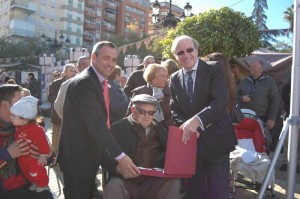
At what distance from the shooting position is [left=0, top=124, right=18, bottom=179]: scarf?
3121 millimetres

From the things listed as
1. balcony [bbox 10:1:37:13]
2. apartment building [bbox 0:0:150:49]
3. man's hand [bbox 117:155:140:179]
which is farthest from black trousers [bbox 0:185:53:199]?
balcony [bbox 10:1:37:13]

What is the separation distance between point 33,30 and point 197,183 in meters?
69.1

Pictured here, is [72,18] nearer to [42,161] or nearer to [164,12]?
[164,12]

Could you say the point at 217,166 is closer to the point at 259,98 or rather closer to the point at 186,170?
the point at 186,170

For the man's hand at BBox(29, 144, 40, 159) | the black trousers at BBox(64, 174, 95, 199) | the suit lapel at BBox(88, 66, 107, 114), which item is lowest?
the black trousers at BBox(64, 174, 95, 199)

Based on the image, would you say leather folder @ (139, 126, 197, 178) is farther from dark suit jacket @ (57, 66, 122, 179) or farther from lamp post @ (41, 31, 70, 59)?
lamp post @ (41, 31, 70, 59)

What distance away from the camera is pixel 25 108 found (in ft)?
10.3

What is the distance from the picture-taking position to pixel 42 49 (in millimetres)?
46062

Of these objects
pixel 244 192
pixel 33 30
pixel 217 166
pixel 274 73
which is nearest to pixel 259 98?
pixel 244 192

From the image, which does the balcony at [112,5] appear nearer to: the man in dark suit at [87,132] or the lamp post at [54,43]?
the lamp post at [54,43]

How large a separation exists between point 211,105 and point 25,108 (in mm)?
1646

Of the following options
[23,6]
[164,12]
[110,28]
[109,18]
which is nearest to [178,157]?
[164,12]

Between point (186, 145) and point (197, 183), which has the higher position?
point (186, 145)

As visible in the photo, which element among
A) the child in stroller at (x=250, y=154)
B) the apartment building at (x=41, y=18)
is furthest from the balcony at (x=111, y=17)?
the child in stroller at (x=250, y=154)
